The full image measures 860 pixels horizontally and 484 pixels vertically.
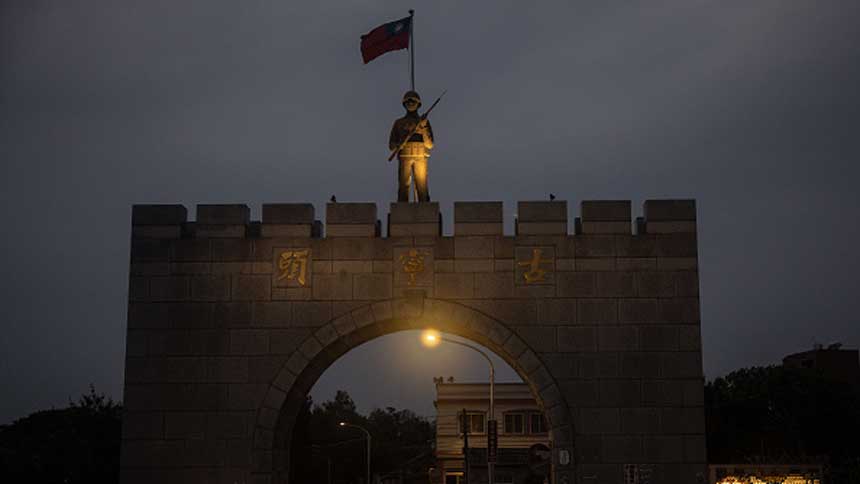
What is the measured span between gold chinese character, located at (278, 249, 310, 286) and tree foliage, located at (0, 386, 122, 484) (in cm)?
1076

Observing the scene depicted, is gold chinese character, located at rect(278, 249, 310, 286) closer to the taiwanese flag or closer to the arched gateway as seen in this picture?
the arched gateway

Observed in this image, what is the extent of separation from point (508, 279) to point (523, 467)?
29263 millimetres

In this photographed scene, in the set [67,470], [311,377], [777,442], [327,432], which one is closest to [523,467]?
[777,442]

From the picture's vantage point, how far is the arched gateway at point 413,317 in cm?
1916

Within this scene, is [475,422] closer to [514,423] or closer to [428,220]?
[514,423]

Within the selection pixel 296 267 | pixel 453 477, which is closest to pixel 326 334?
pixel 296 267

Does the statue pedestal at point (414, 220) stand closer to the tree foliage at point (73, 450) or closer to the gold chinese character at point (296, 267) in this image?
the gold chinese character at point (296, 267)

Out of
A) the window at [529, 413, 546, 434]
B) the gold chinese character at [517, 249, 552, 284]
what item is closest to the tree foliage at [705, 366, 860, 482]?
the window at [529, 413, 546, 434]

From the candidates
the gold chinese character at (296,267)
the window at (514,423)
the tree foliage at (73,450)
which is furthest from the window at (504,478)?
the gold chinese character at (296,267)

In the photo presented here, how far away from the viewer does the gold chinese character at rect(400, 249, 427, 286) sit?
19.7 m

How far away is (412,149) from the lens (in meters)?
20.7

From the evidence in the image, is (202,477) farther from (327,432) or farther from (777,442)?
(327,432)

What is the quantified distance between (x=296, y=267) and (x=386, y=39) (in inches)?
211

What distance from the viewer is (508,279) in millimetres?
19641
